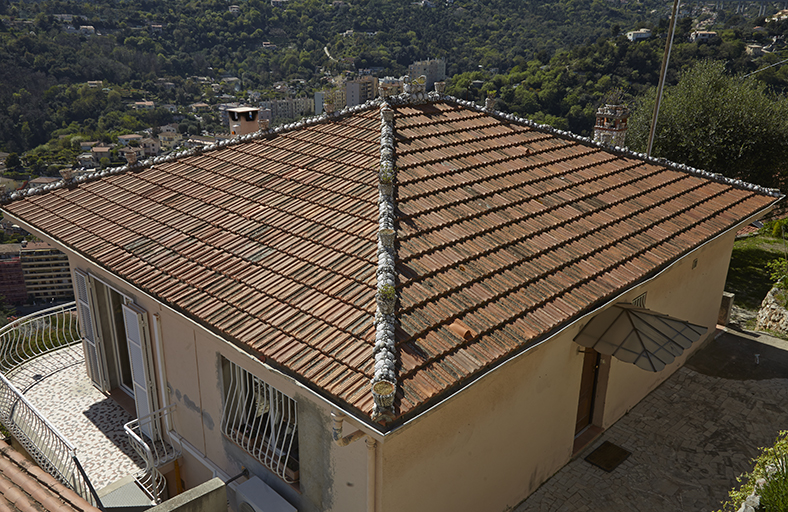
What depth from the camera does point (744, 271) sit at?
18594 millimetres

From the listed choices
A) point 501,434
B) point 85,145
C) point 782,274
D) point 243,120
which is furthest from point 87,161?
point 501,434

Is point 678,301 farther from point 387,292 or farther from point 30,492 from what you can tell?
point 30,492

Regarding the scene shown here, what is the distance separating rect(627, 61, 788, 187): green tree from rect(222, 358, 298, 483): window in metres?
17.3

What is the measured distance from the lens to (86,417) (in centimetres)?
1023

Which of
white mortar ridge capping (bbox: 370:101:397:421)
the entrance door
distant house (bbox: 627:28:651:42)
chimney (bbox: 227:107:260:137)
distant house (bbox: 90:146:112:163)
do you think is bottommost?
distant house (bbox: 90:146:112:163)

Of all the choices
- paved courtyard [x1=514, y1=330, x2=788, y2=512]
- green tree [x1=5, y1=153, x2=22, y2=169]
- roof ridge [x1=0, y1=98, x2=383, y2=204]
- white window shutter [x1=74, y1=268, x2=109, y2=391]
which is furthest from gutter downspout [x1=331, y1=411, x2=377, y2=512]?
green tree [x1=5, y1=153, x2=22, y2=169]

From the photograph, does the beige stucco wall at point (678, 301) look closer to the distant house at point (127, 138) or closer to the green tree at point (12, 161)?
the green tree at point (12, 161)

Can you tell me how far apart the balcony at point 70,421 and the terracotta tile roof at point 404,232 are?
9.47 ft

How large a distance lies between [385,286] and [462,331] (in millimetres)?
1025

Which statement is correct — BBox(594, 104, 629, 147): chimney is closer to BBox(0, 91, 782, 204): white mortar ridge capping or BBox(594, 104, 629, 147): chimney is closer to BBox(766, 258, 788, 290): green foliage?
BBox(0, 91, 782, 204): white mortar ridge capping

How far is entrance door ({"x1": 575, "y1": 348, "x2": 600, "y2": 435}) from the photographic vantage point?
948cm

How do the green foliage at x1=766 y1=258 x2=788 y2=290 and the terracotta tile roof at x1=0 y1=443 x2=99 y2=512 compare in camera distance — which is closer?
the terracotta tile roof at x1=0 y1=443 x2=99 y2=512

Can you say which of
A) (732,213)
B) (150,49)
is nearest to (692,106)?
(732,213)

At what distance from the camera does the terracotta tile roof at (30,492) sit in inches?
223
